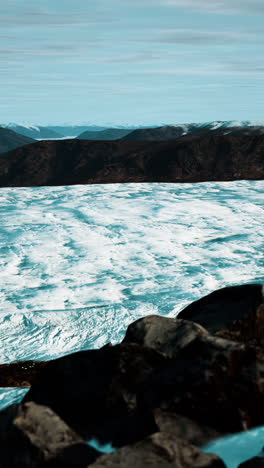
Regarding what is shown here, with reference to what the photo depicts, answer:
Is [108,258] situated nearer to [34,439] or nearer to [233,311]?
[233,311]

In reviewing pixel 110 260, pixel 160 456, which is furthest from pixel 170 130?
pixel 160 456

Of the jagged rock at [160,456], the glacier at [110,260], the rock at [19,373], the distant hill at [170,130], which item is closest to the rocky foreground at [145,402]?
the jagged rock at [160,456]

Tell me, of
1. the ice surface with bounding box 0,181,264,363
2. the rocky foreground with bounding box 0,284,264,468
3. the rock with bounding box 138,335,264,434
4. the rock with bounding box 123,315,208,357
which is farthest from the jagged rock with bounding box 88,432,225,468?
the ice surface with bounding box 0,181,264,363

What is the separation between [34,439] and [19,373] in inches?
101

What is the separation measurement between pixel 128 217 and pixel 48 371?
27.9ft

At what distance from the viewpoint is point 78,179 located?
53.4 metres

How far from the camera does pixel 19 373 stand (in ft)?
17.3

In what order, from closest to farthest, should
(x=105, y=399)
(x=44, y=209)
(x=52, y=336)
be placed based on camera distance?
(x=105, y=399)
(x=52, y=336)
(x=44, y=209)

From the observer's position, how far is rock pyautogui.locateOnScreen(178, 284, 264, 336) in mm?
3963

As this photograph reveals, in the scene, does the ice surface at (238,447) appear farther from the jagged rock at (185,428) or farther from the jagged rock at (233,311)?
the jagged rock at (233,311)

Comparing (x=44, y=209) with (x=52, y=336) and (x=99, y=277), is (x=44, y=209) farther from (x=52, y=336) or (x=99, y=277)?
(x=52, y=336)

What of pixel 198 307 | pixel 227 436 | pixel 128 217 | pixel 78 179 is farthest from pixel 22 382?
pixel 78 179

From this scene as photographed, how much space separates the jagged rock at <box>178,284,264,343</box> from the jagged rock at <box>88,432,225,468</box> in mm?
1340

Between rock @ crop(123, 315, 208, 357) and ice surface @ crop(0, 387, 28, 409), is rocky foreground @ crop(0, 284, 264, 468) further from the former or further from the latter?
ice surface @ crop(0, 387, 28, 409)
